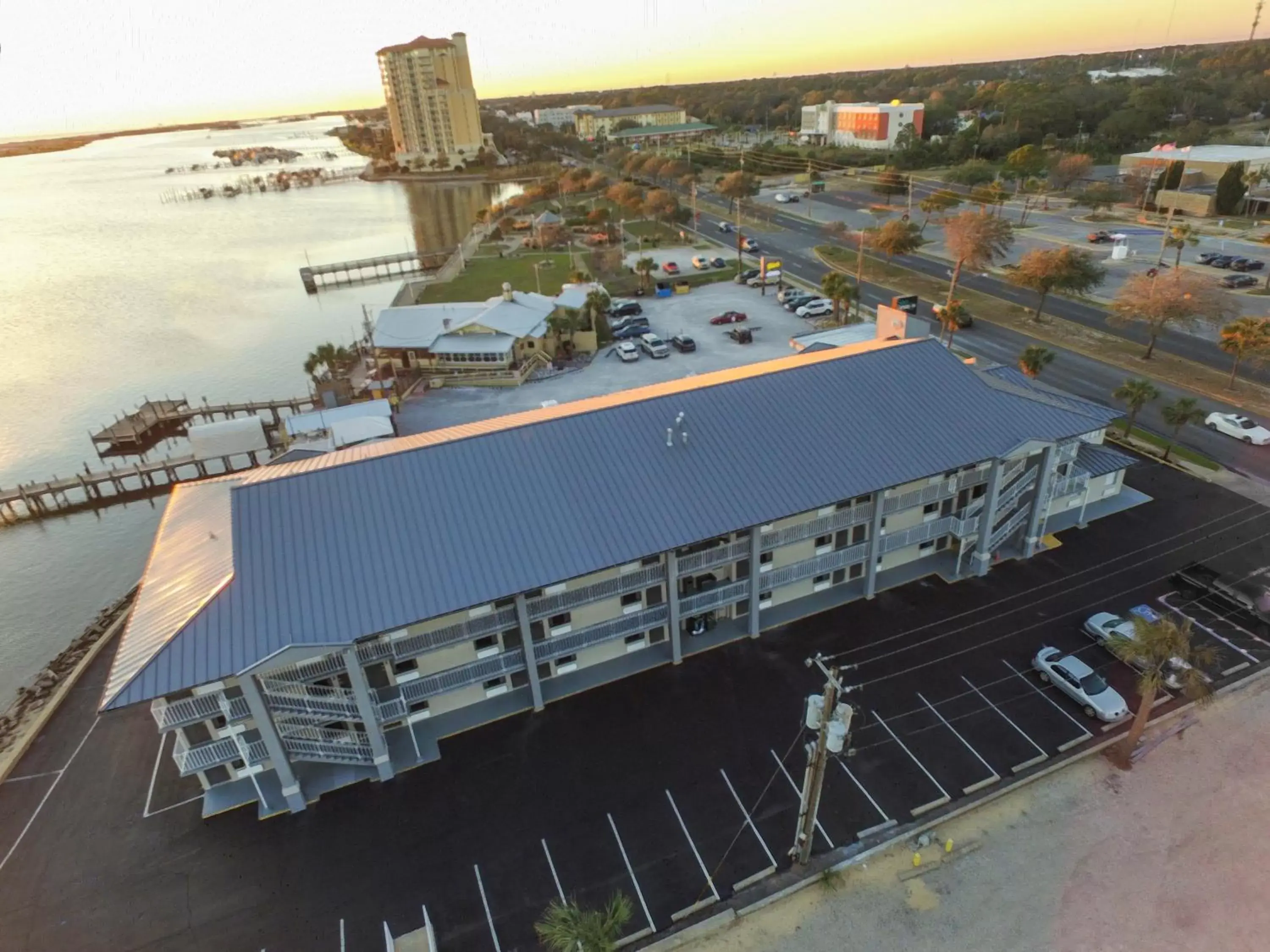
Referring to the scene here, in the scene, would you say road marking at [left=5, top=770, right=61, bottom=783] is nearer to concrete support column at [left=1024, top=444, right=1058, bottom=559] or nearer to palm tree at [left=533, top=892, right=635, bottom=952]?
palm tree at [left=533, top=892, right=635, bottom=952]

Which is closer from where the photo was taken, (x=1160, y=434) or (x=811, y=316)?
(x=1160, y=434)

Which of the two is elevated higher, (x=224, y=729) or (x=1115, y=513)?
(x=224, y=729)

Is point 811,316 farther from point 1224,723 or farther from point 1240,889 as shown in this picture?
point 1240,889

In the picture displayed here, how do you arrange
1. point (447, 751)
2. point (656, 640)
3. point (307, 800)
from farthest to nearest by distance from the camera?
point (656, 640), point (447, 751), point (307, 800)

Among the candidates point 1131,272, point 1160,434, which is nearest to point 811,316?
point 1160,434

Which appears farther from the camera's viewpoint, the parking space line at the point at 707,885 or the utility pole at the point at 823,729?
the parking space line at the point at 707,885

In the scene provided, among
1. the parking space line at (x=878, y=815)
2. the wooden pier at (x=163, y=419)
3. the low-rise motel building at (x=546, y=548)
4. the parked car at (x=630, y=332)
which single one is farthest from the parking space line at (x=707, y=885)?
the parked car at (x=630, y=332)

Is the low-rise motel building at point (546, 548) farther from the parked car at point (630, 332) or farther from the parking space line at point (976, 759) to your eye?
the parked car at point (630, 332)
